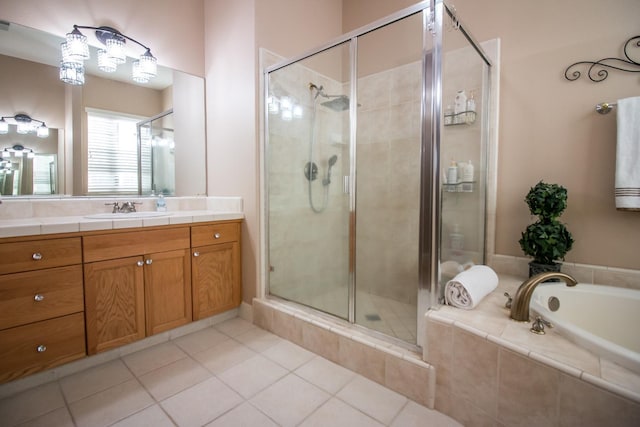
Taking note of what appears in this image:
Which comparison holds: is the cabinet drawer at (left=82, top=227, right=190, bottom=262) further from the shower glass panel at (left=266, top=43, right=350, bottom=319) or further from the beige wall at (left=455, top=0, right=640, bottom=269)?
the beige wall at (left=455, top=0, right=640, bottom=269)

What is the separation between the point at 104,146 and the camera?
204 centimetres

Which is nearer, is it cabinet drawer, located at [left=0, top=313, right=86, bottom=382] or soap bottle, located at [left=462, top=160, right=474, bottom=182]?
cabinet drawer, located at [left=0, top=313, right=86, bottom=382]

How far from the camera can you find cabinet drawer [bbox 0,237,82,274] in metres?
1.32

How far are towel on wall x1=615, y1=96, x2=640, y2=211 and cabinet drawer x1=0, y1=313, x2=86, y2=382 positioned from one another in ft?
9.78

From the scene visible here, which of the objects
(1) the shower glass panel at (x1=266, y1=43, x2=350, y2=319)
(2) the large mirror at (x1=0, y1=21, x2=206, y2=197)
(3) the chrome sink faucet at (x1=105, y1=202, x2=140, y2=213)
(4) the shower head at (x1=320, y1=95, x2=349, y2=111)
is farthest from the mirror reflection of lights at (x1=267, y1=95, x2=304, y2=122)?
(3) the chrome sink faucet at (x1=105, y1=202, x2=140, y2=213)

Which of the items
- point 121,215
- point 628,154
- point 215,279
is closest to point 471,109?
point 628,154

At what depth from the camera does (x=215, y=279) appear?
2.13 meters

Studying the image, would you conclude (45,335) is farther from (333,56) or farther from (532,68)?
(532,68)

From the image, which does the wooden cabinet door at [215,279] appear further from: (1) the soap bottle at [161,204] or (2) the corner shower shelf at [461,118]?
(2) the corner shower shelf at [461,118]

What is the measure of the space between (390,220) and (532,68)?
133 cm

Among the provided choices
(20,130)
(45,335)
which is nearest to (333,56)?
(20,130)

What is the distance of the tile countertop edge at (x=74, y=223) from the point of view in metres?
1.34

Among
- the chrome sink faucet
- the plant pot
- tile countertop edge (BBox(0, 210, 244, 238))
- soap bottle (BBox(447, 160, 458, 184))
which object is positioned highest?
soap bottle (BBox(447, 160, 458, 184))

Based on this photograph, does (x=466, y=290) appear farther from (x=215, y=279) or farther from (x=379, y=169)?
(x=215, y=279)
